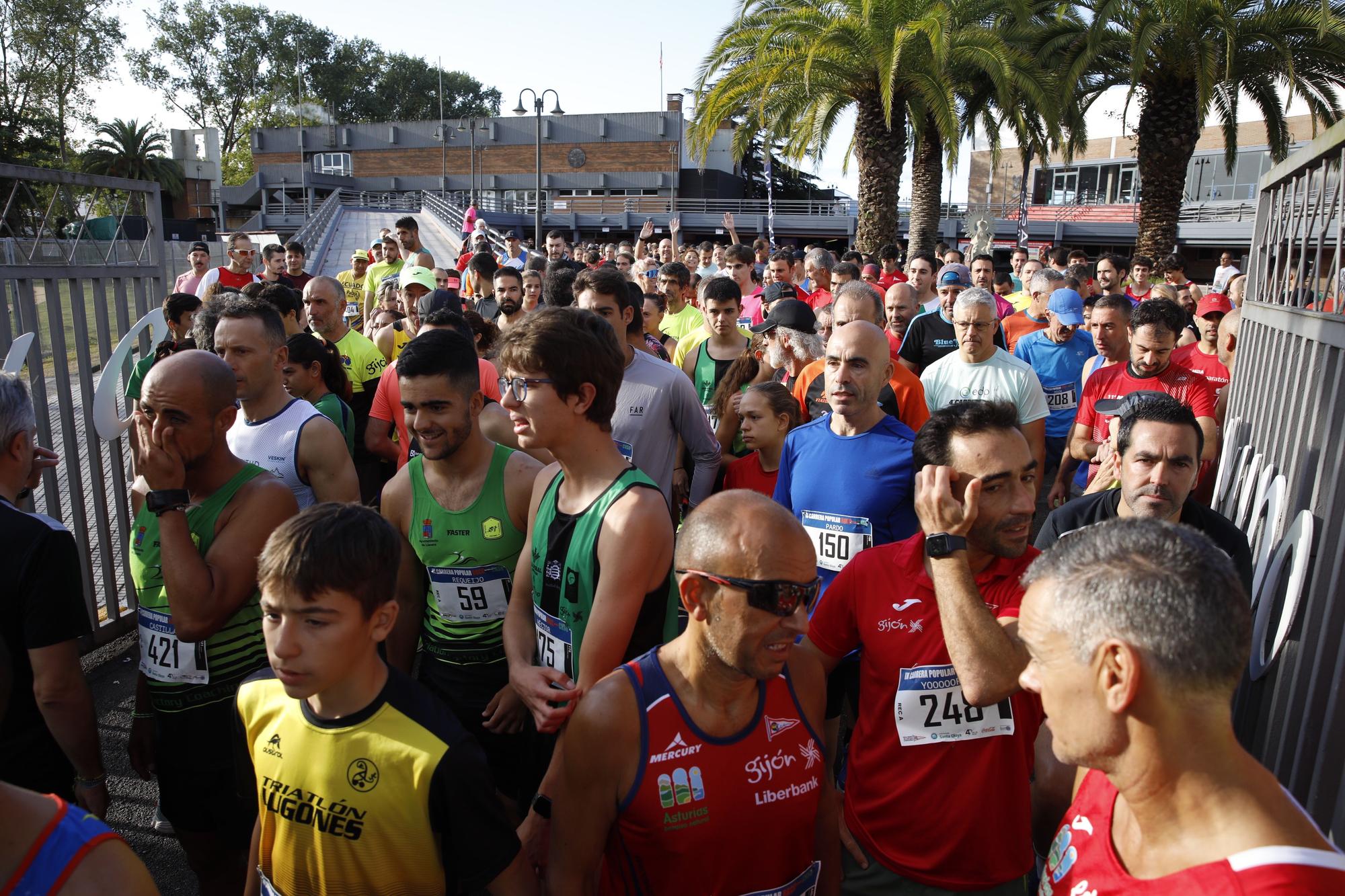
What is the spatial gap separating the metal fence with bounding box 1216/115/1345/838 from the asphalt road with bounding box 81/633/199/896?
3.83 m

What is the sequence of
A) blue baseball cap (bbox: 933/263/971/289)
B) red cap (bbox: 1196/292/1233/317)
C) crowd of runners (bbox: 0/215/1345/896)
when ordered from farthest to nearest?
blue baseball cap (bbox: 933/263/971/289) → red cap (bbox: 1196/292/1233/317) → crowd of runners (bbox: 0/215/1345/896)

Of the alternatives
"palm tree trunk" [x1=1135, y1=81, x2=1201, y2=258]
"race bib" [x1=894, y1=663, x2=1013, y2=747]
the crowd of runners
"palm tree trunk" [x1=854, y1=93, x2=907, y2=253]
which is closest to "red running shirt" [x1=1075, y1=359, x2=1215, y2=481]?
the crowd of runners

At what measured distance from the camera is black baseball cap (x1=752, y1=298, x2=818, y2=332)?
5492 mm

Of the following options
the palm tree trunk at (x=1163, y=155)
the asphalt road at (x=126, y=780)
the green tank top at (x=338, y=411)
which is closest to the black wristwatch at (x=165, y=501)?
the asphalt road at (x=126, y=780)

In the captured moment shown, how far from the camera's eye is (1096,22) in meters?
14.6

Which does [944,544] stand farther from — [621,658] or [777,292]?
[777,292]

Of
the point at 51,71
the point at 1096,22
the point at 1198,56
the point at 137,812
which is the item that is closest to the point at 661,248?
the point at 1096,22

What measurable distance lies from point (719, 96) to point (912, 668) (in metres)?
16.6

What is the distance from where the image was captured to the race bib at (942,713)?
90.7 inches

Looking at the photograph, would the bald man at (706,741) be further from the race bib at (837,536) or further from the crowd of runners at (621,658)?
the race bib at (837,536)

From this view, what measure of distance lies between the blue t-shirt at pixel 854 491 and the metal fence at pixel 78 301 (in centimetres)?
344

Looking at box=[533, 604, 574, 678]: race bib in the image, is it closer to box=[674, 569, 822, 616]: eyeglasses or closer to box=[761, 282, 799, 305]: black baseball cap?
box=[674, 569, 822, 616]: eyeglasses

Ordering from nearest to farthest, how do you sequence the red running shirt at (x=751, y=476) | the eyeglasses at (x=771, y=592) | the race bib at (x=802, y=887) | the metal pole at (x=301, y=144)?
the eyeglasses at (x=771, y=592) < the race bib at (x=802, y=887) < the red running shirt at (x=751, y=476) < the metal pole at (x=301, y=144)

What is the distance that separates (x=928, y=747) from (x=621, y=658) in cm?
86
